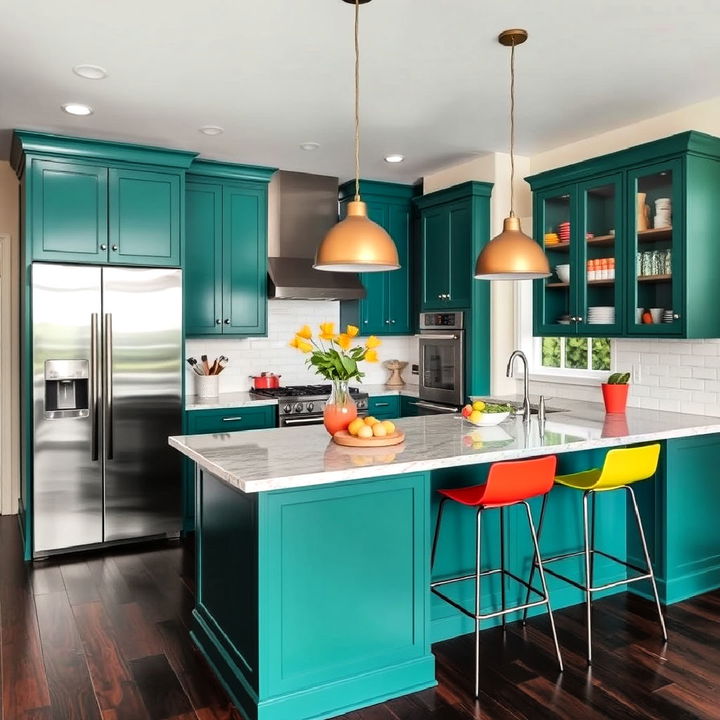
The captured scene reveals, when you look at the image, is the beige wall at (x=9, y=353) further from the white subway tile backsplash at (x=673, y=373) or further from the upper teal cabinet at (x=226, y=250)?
the white subway tile backsplash at (x=673, y=373)

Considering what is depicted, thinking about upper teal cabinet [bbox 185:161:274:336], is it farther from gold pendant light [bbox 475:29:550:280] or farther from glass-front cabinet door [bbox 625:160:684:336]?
glass-front cabinet door [bbox 625:160:684:336]

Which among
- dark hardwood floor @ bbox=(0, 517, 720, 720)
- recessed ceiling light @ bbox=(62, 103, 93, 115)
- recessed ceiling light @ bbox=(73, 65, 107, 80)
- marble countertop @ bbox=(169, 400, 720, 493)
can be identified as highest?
recessed ceiling light @ bbox=(73, 65, 107, 80)

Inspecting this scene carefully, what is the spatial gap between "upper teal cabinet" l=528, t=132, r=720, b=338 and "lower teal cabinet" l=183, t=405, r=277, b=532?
2.15m

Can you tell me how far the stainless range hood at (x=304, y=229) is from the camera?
567cm

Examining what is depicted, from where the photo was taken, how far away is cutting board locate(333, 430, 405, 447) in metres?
2.95

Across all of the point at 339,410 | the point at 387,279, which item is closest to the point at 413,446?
the point at 339,410

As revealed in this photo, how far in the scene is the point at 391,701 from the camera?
107 inches

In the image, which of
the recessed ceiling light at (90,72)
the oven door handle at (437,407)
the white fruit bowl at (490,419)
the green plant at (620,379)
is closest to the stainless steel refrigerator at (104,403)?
the recessed ceiling light at (90,72)

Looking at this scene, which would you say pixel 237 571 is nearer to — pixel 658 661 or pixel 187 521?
pixel 658 661

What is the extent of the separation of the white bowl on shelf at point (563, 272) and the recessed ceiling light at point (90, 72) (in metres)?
3.05

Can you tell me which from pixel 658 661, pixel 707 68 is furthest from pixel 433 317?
pixel 658 661

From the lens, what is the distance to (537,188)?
485 centimetres

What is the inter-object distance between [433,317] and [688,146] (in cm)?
239

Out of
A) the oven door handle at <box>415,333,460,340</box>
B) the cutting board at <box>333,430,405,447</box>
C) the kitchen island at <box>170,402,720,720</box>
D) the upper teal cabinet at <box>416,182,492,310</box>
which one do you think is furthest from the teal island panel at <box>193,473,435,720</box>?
the upper teal cabinet at <box>416,182,492,310</box>
